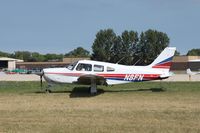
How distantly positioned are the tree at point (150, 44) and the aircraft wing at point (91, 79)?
7948 cm

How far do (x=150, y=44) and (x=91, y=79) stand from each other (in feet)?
272

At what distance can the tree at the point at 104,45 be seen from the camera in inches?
3970

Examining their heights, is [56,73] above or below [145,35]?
below

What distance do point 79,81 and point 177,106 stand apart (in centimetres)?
737

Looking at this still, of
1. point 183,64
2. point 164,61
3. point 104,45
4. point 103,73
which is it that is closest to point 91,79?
point 103,73

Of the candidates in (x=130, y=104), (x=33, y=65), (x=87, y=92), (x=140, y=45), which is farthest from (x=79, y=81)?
(x=33, y=65)

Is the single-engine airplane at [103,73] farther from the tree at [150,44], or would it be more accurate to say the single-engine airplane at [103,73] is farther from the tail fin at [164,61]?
A: the tree at [150,44]

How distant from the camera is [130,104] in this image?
14375mm

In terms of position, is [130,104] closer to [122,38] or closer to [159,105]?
[159,105]

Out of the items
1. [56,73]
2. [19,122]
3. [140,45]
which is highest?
[140,45]

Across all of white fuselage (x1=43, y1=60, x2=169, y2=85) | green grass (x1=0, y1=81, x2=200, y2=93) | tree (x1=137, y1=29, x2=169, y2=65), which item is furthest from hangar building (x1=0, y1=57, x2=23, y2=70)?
white fuselage (x1=43, y1=60, x2=169, y2=85)

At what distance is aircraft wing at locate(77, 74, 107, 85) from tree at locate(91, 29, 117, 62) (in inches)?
3144

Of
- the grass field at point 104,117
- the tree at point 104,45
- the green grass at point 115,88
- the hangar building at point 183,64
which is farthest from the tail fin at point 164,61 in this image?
the tree at point 104,45

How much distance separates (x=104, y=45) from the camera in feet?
339
